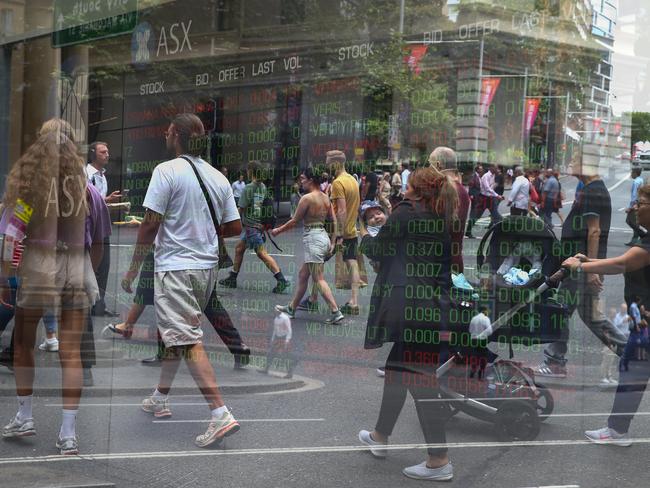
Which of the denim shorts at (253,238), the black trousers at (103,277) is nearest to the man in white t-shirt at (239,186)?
the denim shorts at (253,238)

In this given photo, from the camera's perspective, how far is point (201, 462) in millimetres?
5121

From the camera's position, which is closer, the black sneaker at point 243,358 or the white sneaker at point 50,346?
the black sneaker at point 243,358

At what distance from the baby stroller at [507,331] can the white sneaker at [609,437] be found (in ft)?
0.93

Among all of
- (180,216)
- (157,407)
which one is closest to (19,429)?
(157,407)

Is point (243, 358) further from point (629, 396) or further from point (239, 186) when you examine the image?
point (629, 396)

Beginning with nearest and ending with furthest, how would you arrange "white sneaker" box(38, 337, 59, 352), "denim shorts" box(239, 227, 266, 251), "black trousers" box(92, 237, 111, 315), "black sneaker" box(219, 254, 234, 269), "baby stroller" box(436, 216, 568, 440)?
"baby stroller" box(436, 216, 568, 440), "black sneaker" box(219, 254, 234, 269), "denim shorts" box(239, 227, 266, 251), "white sneaker" box(38, 337, 59, 352), "black trousers" box(92, 237, 111, 315)

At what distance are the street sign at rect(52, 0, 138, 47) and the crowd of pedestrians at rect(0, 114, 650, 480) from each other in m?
1.24

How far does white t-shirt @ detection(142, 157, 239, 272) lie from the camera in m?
5.16

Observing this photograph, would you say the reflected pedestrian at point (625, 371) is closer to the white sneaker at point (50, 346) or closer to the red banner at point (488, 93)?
the red banner at point (488, 93)

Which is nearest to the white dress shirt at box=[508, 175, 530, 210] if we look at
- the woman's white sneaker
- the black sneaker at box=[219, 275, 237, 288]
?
the woman's white sneaker

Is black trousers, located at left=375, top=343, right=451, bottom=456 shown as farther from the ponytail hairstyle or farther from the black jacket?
the ponytail hairstyle

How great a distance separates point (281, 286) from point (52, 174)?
207cm

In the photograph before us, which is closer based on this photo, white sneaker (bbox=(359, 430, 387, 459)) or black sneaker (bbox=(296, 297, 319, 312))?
white sneaker (bbox=(359, 430, 387, 459))

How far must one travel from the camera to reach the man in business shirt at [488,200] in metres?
5.29
